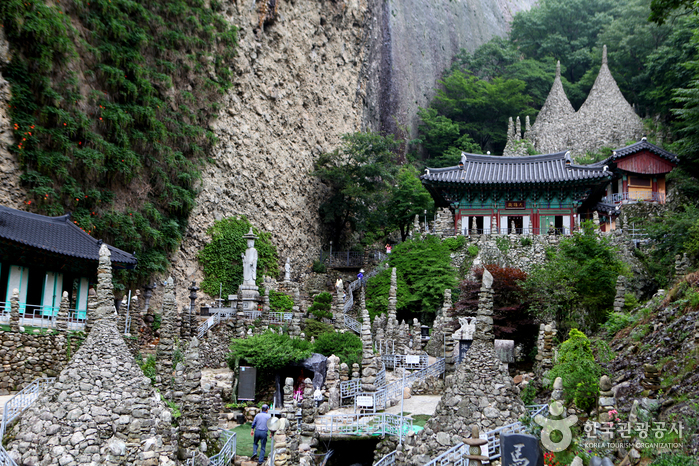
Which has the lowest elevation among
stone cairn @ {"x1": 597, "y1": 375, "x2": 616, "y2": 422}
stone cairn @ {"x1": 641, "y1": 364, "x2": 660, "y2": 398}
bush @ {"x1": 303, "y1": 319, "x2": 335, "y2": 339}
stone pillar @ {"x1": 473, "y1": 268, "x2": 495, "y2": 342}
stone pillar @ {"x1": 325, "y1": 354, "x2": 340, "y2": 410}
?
stone pillar @ {"x1": 325, "y1": 354, "x2": 340, "y2": 410}

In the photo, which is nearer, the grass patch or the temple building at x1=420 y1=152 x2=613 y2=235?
the grass patch

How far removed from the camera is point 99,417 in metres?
10.1

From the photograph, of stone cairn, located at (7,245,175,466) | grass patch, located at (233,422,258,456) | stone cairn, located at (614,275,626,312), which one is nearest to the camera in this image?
Result: stone cairn, located at (7,245,175,466)

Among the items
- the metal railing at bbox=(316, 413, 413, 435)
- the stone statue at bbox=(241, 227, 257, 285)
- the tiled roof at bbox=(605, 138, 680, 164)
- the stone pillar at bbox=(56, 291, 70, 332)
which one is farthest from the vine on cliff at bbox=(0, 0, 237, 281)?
the tiled roof at bbox=(605, 138, 680, 164)

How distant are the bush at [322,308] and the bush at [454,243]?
360 inches

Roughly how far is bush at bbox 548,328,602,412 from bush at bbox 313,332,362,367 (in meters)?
9.33

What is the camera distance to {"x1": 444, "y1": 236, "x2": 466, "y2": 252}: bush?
3256cm

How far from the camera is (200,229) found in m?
30.2

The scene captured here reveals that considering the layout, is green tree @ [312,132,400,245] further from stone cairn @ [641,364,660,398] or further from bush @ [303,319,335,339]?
stone cairn @ [641,364,660,398]

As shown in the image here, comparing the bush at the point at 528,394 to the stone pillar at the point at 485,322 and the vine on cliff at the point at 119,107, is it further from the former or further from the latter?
the vine on cliff at the point at 119,107

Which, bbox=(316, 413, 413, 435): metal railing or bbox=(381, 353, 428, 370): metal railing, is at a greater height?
bbox=(381, 353, 428, 370): metal railing

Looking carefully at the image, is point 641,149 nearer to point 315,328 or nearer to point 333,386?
point 315,328

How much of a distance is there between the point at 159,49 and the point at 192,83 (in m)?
2.50

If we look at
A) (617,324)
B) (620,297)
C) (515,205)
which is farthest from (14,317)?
(515,205)
